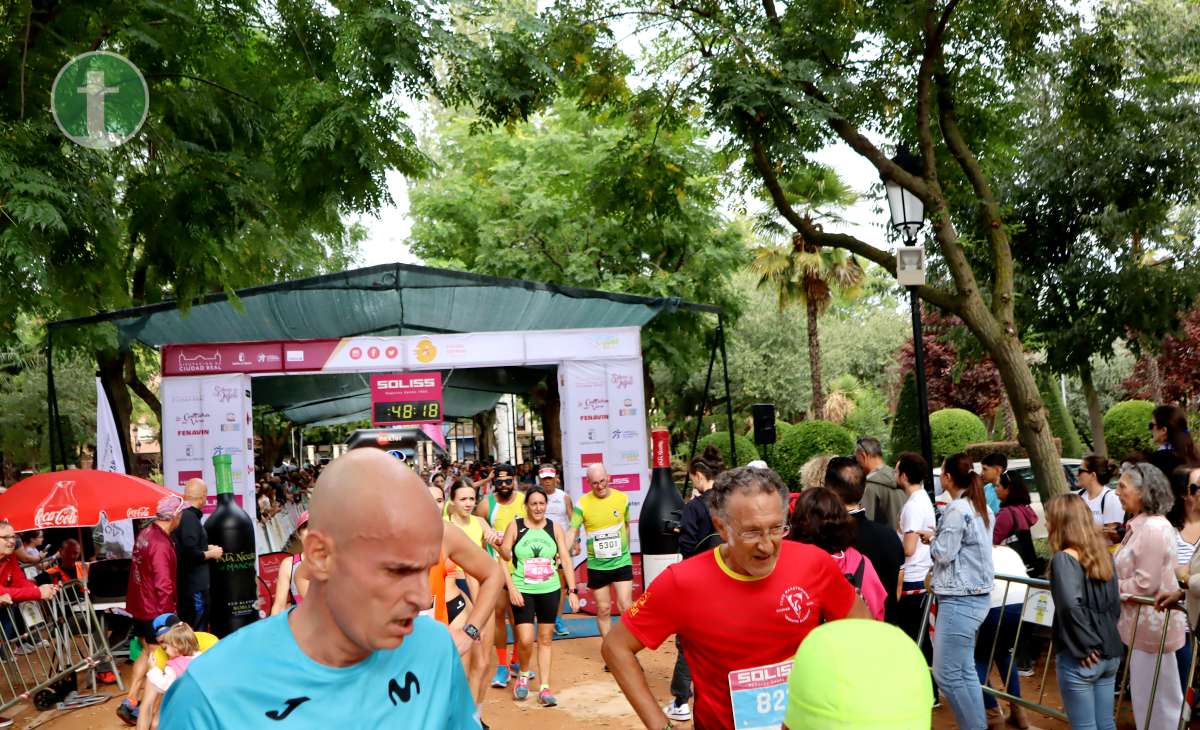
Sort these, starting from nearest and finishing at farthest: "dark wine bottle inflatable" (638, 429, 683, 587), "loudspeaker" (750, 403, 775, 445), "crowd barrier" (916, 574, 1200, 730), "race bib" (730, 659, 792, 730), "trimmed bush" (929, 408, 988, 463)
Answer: "race bib" (730, 659, 792, 730) < "crowd barrier" (916, 574, 1200, 730) < "dark wine bottle inflatable" (638, 429, 683, 587) < "loudspeaker" (750, 403, 775, 445) < "trimmed bush" (929, 408, 988, 463)

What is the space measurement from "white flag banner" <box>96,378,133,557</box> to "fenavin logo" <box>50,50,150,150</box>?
7.44m

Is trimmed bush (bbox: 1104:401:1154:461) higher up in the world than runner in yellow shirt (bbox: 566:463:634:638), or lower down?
higher up

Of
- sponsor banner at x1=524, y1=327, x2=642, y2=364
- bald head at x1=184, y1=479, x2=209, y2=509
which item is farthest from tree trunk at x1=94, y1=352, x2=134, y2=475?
sponsor banner at x1=524, y1=327, x2=642, y2=364

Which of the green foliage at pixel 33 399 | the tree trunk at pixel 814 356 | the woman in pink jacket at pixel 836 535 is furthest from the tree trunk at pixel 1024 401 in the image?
the green foliage at pixel 33 399

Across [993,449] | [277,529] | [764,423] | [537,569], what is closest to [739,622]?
[537,569]

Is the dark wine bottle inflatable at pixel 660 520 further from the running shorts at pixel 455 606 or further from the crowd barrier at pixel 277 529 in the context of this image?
the crowd barrier at pixel 277 529

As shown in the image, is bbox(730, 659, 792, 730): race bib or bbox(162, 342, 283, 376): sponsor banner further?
bbox(162, 342, 283, 376): sponsor banner

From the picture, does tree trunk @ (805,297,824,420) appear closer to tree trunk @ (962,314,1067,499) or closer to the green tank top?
tree trunk @ (962,314,1067,499)

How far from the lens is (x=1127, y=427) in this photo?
2759 centimetres

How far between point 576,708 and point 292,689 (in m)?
7.88

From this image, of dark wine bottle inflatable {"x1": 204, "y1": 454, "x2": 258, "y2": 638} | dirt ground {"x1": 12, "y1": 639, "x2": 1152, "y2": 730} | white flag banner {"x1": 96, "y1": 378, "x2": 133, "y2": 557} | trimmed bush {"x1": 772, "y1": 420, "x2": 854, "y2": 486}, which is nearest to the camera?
dirt ground {"x1": 12, "y1": 639, "x2": 1152, "y2": 730}

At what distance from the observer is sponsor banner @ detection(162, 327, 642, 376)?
15578 mm

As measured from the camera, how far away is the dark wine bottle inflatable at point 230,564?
12039 millimetres

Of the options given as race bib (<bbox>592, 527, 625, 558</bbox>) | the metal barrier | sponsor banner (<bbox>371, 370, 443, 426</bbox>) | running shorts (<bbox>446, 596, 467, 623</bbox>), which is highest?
sponsor banner (<bbox>371, 370, 443, 426</bbox>)
